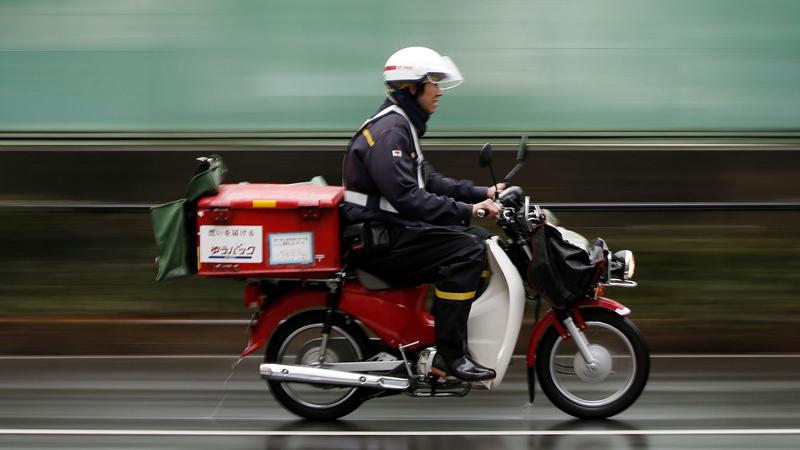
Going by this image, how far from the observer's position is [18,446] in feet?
20.8

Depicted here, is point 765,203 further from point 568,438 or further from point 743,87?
point 568,438

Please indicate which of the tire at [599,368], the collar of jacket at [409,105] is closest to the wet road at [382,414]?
the tire at [599,368]

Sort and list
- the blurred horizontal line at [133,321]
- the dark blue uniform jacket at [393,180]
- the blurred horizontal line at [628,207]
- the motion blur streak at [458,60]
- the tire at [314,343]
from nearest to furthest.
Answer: the dark blue uniform jacket at [393,180] → the tire at [314,343] → the blurred horizontal line at [133,321] → the blurred horizontal line at [628,207] → the motion blur streak at [458,60]

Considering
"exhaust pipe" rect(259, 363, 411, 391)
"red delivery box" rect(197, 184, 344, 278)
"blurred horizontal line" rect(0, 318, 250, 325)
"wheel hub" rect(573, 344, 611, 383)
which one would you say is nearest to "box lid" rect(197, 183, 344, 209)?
"red delivery box" rect(197, 184, 344, 278)

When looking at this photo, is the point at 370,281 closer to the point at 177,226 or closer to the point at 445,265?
the point at 445,265

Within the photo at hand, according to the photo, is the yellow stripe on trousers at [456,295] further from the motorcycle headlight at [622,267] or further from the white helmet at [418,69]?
the white helmet at [418,69]

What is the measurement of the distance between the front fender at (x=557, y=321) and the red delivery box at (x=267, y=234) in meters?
1.08

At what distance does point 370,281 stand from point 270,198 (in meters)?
0.68

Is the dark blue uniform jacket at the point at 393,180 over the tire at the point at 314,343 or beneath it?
over

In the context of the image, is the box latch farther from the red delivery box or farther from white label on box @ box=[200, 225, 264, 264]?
white label on box @ box=[200, 225, 264, 264]

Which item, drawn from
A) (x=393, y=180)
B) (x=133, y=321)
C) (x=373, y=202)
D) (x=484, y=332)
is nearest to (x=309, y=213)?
(x=373, y=202)

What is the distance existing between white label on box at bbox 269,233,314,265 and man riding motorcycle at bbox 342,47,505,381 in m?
0.20

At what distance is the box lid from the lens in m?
6.30

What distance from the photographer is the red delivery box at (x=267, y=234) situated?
6.32 metres
